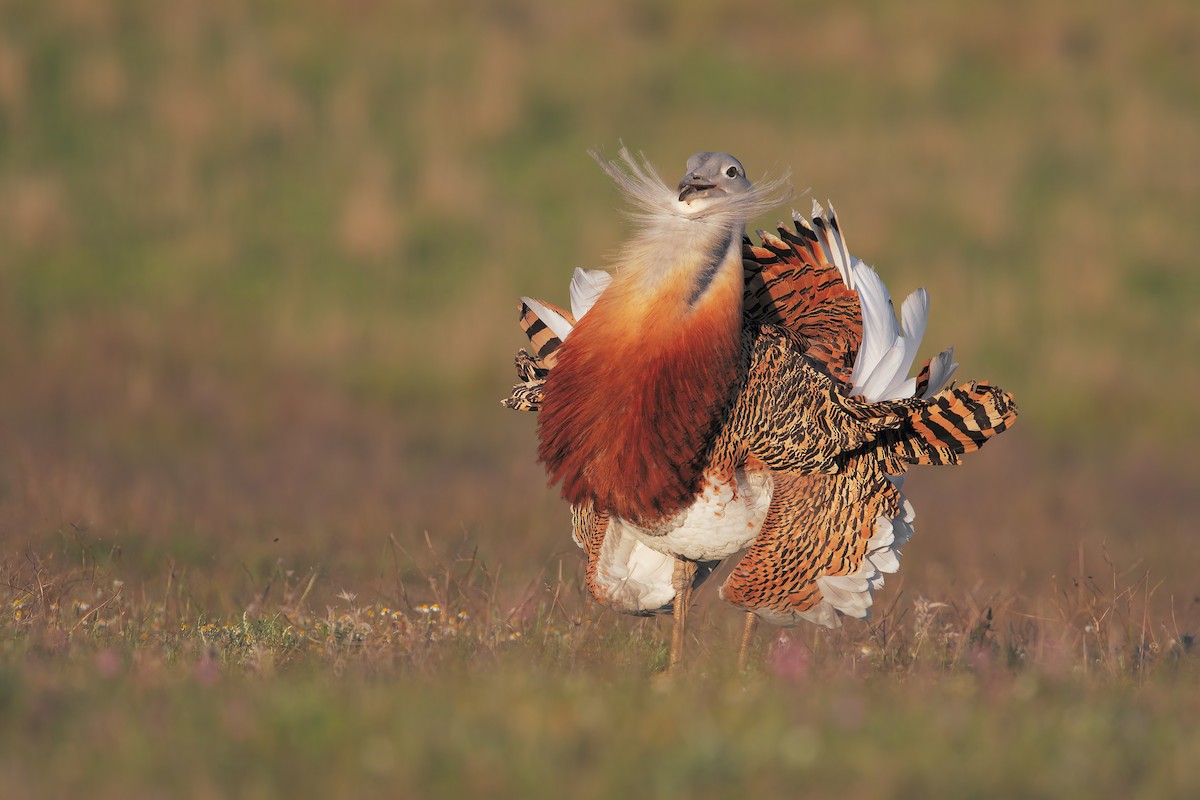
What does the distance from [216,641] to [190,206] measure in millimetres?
8168

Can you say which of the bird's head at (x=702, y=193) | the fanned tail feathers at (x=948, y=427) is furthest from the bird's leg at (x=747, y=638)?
the bird's head at (x=702, y=193)

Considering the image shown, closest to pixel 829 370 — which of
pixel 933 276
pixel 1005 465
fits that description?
pixel 1005 465

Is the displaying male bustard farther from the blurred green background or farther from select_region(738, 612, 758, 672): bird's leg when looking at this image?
the blurred green background

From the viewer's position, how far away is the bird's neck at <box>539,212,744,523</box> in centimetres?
462

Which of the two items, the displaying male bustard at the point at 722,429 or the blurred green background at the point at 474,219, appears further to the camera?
the blurred green background at the point at 474,219

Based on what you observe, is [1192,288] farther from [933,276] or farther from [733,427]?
[733,427]

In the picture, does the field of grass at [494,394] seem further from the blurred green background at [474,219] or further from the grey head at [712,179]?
the grey head at [712,179]

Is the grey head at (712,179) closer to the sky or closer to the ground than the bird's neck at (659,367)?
closer to the sky

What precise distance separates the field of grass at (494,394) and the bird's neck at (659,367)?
0.53 m

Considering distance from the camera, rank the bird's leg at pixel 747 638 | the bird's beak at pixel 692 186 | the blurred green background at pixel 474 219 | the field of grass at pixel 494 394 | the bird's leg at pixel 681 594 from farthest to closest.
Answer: the blurred green background at pixel 474 219 < the bird's leg at pixel 681 594 < the bird's beak at pixel 692 186 < the bird's leg at pixel 747 638 < the field of grass at pixel 494 394

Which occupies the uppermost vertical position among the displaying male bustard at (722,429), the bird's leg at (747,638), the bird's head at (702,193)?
the bird's head at (702,193)

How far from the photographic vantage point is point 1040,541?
8922 mm

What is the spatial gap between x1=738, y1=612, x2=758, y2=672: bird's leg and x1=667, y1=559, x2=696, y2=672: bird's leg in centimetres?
A: 20

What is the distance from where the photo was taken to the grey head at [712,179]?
15.5 ft
